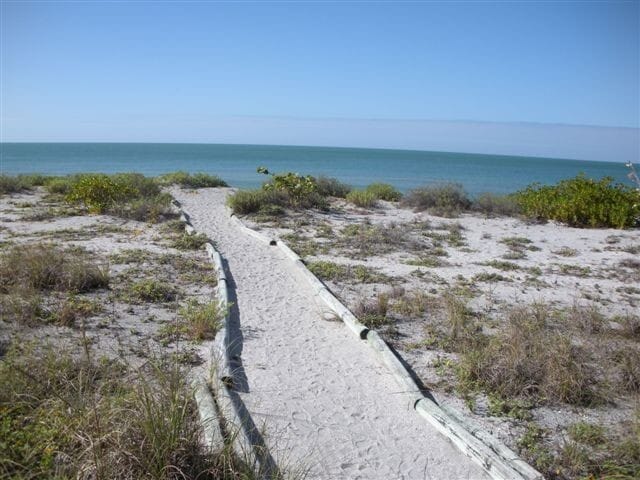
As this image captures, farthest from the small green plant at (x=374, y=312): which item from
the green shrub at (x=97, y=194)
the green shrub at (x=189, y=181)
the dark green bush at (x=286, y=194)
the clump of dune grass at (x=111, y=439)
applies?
the green shrub at (x=189, y=181)

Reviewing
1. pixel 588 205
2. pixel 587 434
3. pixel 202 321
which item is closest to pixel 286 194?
pixel 588 205

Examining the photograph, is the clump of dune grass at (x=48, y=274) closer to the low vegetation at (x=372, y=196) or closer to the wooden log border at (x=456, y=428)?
the wooden log border at (x=456, y=428)

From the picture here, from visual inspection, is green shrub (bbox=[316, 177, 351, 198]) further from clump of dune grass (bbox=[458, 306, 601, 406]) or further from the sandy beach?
clump of dune grass (bbox=[458, 306, 601, 406])

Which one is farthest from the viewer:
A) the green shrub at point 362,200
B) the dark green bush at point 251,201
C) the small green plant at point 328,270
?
the green shrub at point 362,200

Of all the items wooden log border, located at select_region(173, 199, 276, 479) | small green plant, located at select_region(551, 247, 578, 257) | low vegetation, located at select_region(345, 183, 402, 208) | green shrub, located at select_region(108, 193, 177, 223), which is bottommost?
wooden log border, located at select_region(173, 199, 276, 479)

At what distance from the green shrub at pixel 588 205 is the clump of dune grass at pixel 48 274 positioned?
13249 millimetres

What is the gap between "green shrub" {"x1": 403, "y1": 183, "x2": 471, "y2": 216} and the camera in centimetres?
1673

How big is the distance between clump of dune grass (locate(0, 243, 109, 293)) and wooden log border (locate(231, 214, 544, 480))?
3.97 m

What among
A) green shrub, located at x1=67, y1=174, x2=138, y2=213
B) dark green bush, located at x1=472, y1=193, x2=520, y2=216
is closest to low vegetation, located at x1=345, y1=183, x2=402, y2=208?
dark green bush, located at x1=472, y1=193, x2=520, y2=216

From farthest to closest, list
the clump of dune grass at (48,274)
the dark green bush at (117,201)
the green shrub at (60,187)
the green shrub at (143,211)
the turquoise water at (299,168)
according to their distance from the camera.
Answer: the turquoise water at (299,168), the green shrub at (60,187), the dark green bush at (117,201), the green shrub at (143,211), the clump of dune grass at (48,274)

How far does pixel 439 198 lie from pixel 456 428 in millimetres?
13653

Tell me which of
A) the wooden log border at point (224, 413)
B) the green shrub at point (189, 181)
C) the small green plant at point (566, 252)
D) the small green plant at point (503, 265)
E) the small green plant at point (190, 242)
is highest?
the green shrub at point (189, 181)

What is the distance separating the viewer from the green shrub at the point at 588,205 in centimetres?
1411

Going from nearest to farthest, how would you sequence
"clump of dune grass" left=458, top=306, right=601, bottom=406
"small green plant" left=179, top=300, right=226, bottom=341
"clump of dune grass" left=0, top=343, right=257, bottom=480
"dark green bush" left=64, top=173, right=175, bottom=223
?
1. "clump of dune grass" left=0, top=343, right=257, bottom=480
2. "clump of dune grass" left=458, top=306, right=601, bottom=406
3. "small green plant" left=179, top=300, right=226, bottom=341
4. "dark green bush" left=64, top=173, right=175, bottom=223
